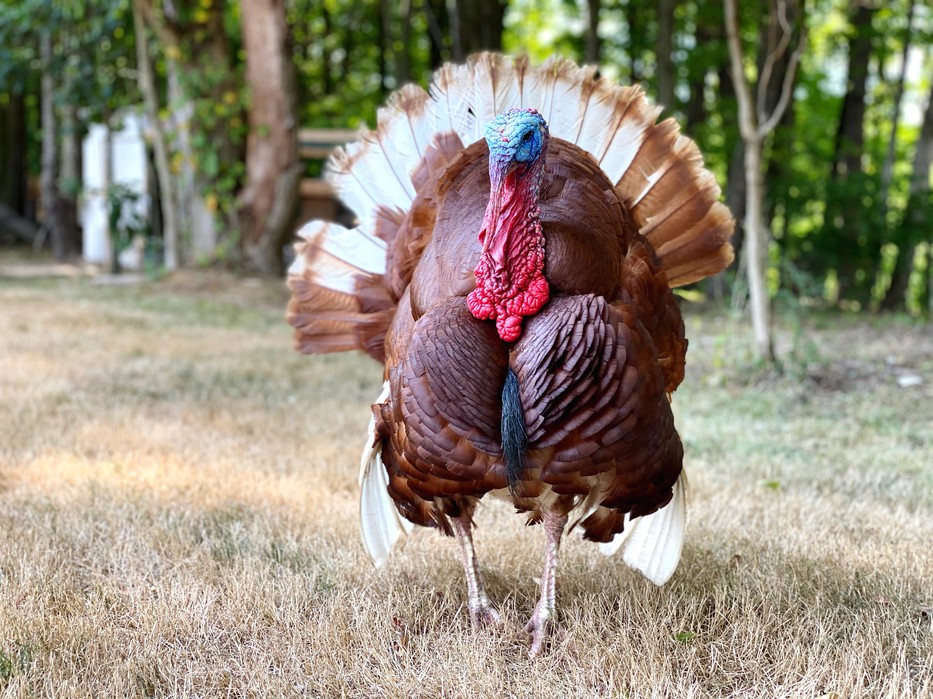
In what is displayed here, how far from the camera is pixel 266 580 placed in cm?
331

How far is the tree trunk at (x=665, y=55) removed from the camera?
39.5ft

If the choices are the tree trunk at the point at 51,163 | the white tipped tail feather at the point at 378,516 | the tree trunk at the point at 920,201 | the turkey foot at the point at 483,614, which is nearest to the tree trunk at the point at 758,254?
the white tipped tail feather at the point at 378,516

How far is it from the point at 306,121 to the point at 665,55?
30.5 feet

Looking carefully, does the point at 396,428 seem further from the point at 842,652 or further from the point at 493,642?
the point at 842,652

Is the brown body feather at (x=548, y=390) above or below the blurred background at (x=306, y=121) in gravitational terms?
below

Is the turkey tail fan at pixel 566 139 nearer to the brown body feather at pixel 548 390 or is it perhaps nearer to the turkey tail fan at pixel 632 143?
the turkey tail fan at pixel 632 143

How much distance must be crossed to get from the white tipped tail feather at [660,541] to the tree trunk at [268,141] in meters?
9.67

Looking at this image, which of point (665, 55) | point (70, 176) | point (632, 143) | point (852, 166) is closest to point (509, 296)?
point (632, 143)

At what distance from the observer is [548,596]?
3.12 m

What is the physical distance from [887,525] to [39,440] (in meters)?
4.03

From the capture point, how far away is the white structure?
1711 centimetres

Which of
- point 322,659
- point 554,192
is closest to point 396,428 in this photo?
point 322,659

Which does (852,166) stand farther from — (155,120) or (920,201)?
(155,120)

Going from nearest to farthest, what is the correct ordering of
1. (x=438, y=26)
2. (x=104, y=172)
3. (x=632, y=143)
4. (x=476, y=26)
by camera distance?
1. (x=632, y=143)
2. (x=476, y=26)
3. (x=104, y=172)
4. (x=438, y=26)
